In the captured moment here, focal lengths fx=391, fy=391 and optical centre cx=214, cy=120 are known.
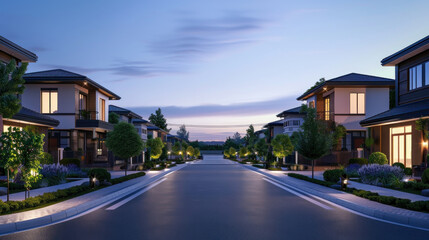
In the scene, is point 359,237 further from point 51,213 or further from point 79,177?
point 79,177

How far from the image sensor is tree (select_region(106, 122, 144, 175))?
26.5 metres

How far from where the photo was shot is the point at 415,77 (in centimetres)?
2594

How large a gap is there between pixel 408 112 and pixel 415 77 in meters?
4.13

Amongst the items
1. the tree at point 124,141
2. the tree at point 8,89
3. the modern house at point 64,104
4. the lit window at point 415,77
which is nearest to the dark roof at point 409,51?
the lit window at point 415,77

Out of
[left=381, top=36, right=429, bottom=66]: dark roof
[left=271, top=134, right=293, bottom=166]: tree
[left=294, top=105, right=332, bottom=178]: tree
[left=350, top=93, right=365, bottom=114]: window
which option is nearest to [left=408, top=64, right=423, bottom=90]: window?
[left=381, top=36, right=429, bottom=66]: dark roof

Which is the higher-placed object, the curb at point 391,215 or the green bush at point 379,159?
the green bush at point 379,159

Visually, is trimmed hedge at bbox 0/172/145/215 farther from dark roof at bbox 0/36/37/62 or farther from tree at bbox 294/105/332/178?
tree at bbox 294/105/332/178

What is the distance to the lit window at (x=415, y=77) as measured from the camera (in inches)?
995

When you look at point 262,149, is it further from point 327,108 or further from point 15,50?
point 15,50

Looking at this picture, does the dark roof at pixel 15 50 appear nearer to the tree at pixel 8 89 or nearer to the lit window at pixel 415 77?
the tree at pixel 8 89

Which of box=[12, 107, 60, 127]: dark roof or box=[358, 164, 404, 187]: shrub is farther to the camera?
box=[12, 107, 60, 127]: dark roof

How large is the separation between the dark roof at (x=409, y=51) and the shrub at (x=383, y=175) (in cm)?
822

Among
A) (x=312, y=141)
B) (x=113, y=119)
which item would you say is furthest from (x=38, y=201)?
(x=113, y=119)

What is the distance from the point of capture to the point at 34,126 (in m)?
25.8
